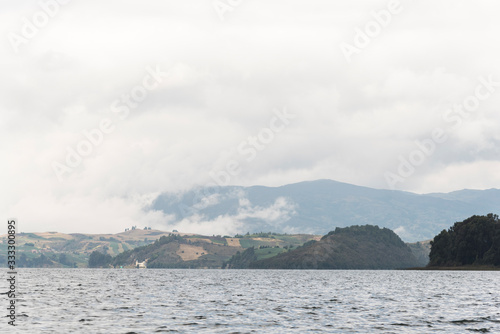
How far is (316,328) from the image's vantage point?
2889 inches

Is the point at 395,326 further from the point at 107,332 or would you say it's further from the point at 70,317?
the point at 70,317

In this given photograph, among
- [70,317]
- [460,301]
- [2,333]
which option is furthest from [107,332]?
[460,301]

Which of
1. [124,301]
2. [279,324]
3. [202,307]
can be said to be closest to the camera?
[279,324]

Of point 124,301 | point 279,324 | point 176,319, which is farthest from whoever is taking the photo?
point 124,301

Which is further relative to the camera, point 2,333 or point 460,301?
point 460,301

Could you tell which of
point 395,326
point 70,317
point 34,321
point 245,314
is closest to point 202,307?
point 245,314

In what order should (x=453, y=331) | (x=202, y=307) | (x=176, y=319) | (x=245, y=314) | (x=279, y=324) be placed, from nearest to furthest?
(x=453, y=331)
(x=279, y=324)
(x=176, y=319)
(x=245, y=314)
(x=202, y=307)

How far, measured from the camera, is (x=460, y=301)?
386 ft

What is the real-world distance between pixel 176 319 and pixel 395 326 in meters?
29.0

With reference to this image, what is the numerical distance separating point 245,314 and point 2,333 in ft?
117

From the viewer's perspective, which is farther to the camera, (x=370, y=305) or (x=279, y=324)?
(x=370, y=305)

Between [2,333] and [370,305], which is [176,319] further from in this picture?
[370,305]

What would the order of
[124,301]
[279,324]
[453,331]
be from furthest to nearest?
[124,301] < [279,324] < [453,331]

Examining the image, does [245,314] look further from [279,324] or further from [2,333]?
[2,333]
